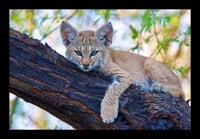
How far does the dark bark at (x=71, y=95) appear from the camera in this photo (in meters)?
3.66

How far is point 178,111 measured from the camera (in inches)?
151

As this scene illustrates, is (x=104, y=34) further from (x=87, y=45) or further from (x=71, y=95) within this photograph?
(x=71, y=95)

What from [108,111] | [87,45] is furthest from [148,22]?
[108,111]

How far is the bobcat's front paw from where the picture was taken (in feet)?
12.2

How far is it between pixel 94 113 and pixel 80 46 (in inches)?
27.9

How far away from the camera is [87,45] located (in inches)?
168

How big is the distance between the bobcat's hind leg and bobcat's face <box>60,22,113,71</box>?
0.42m

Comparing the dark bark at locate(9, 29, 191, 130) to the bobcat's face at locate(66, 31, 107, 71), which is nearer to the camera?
the dark bark at locate(9, 29, 191, 130)

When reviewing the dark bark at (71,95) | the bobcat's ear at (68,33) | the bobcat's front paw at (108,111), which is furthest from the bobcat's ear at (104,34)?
the bobcat's front paw at (108,111)

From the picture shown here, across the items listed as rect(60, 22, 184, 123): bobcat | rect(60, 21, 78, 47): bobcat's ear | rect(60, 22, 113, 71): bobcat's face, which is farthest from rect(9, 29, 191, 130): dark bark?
rect(60, 21, 78, 47): bobcat's ear

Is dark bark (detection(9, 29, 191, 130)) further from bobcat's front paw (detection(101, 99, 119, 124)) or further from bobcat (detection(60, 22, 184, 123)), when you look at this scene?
bobcat (detection(60, 22, 184, 123))

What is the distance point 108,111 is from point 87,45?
78 centimetres
